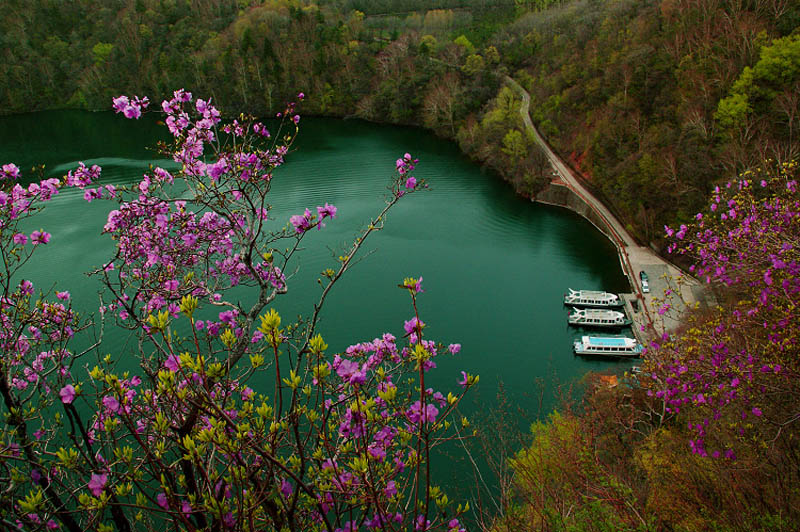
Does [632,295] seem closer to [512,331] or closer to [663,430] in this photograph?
[512,331]

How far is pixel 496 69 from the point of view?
46.7 m

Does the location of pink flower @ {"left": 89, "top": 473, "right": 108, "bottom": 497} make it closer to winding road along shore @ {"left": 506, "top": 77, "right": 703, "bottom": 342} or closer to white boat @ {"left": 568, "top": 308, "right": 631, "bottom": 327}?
winding road along shore @ {"left": 506, "top": 77, "right": 703, "bottom": 342}

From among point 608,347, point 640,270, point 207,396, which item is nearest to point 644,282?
point 640,270

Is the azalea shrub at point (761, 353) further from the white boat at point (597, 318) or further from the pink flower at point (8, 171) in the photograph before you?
the white boat at point (597, 318)

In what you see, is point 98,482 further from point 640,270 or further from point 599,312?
point 640,270

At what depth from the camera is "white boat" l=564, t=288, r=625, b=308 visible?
21.4 metres

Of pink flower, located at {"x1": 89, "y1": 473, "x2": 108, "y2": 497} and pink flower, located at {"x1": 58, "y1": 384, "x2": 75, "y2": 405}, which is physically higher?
pink flower, located at {"x1": 58, "y1": 384, "x2": 75, "y2": 405}

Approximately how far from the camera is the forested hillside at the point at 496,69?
24.3 metres

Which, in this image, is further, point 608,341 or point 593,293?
point 593,293

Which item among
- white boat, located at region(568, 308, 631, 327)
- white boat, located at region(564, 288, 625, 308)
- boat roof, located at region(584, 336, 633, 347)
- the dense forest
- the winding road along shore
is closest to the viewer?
the dense forest

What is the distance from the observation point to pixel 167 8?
6162cm

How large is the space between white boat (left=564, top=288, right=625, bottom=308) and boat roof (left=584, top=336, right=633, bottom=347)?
235 cm

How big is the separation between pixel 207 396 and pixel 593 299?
20.8 meters

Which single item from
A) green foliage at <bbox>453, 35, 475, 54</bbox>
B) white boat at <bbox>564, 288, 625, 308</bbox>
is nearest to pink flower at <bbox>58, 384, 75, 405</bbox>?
white boat at <bbox>564, 288, 625, 308</bbox>
